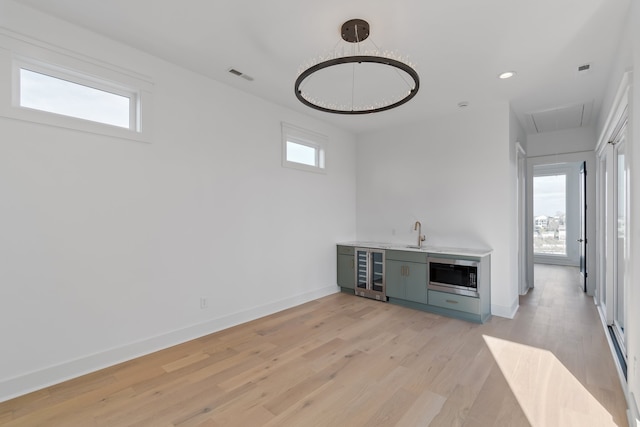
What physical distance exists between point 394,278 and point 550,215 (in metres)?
6.64

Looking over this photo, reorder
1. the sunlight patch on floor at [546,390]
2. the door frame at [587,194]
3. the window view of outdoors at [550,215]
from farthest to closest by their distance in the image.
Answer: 1. the window view of outdoors at [550,215]
2. the door frame at [587,194]
3. the sunlight patch on floor at [546,390]

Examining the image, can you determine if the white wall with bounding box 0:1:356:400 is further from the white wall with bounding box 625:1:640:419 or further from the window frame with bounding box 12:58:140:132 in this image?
the white wall with bounding box 625:1:640:419

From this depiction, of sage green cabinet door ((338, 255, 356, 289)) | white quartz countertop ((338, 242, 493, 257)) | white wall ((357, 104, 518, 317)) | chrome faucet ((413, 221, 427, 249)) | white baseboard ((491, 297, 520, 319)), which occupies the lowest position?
white baseboard ((491, 297, 520, 319))

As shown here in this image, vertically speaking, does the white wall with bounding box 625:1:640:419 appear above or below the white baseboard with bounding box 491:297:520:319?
above

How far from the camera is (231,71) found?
3412mm

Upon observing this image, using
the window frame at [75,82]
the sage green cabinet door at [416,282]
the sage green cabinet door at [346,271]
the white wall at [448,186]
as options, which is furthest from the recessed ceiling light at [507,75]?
A: the window frame at [75,82]

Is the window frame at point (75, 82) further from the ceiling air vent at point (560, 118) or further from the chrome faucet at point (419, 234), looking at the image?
the ceiling air vent at point (560, 118)

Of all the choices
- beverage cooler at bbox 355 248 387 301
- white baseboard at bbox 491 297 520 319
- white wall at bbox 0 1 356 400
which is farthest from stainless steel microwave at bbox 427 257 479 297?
white wall at bbox 0 1 356 400

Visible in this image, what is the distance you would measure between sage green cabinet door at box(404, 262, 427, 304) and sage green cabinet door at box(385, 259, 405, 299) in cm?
8

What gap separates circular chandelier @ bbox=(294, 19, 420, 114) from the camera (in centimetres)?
262

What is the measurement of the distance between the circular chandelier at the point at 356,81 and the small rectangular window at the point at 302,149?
2.35ft

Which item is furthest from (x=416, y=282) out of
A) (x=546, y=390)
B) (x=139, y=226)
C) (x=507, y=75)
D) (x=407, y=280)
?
(x=139, y=226)

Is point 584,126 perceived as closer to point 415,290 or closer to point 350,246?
point 415,290

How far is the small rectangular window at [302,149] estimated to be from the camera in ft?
15.0
